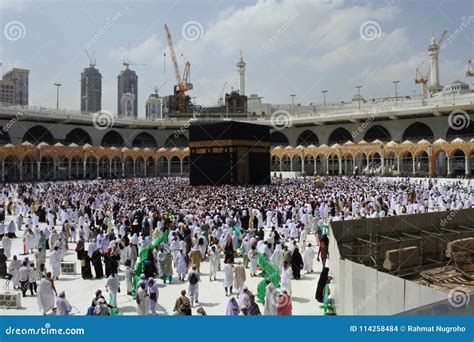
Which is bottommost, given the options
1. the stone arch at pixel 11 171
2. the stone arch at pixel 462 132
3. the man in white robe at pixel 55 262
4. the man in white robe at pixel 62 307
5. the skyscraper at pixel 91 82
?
the man in white robe at pixel 62 307

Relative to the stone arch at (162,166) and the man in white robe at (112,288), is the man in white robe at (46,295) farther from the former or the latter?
the stone arch at (162,166)

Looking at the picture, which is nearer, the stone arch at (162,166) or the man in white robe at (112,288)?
the man in white robe at (112,288)

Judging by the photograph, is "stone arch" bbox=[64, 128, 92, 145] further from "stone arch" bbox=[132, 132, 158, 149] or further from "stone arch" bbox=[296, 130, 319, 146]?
"stone arch" bbox=[296, 130, 319, 146]

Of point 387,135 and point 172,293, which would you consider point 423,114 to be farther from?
point 172,293

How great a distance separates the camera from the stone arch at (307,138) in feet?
137

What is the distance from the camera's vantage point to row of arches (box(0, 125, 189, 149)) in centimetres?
3444

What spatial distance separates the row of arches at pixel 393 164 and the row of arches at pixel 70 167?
12139mm

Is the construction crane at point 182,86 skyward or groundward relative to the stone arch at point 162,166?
skyward

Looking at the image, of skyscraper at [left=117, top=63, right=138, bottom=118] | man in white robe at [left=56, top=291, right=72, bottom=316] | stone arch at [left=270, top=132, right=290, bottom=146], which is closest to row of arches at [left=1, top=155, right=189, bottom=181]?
stone arch at [left=270, top=132, right=290, bottom=146]

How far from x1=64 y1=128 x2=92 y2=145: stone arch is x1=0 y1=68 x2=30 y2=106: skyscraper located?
34618 mm

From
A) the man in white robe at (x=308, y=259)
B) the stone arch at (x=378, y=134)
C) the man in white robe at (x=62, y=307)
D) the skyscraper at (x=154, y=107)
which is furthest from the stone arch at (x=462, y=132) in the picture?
the skyscraper at (x=154, y=107)

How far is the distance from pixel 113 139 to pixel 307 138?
20775mm

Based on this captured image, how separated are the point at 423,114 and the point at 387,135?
14.9 feet

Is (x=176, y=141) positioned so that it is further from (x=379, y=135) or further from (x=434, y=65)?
(x=434, y=65)
